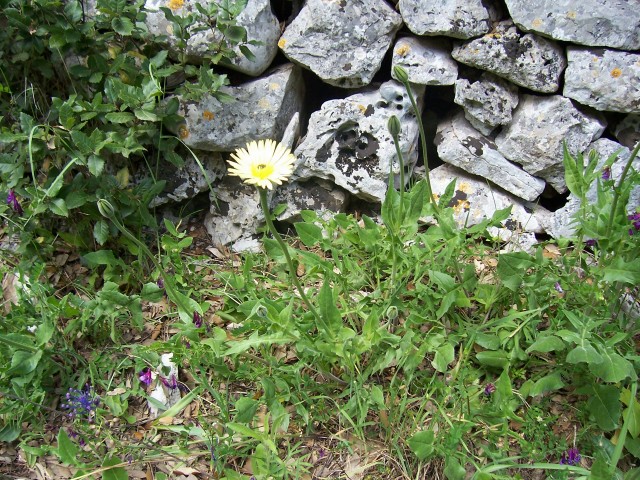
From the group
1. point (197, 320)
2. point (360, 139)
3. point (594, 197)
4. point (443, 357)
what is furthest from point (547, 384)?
point (360, 139)

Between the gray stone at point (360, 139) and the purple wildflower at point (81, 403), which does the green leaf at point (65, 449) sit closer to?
the purple wildflower at point (81, 403)

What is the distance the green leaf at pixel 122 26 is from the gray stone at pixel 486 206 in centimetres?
155

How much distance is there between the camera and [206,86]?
8.52ft

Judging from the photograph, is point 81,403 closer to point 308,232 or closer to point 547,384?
point 308,232

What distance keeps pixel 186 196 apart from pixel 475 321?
151 centimetres

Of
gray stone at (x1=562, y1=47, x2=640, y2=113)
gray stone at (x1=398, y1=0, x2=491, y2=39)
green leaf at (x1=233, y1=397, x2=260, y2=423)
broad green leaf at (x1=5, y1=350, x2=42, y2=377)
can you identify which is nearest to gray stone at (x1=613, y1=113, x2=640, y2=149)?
gray stone at (x1=562, y1=47, x2=640, y2=113)

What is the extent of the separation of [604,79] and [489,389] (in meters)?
1.41

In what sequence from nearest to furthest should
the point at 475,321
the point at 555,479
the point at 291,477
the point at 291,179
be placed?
the point at 555,479 < the point at 291,477 < the point at 475,321 < the point at 291,179

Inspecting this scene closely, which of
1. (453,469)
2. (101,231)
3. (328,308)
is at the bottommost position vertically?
(453,469)

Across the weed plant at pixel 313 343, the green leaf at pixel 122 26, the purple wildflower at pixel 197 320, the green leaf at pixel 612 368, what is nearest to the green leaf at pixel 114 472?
the weed plant at pixel 313 343

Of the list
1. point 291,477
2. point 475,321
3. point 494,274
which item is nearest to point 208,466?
point 291,477

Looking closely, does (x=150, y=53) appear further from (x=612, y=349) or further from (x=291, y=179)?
(x=612, y=349)

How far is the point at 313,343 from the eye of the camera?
6.85ft

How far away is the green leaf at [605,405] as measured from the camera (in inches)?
78.6
